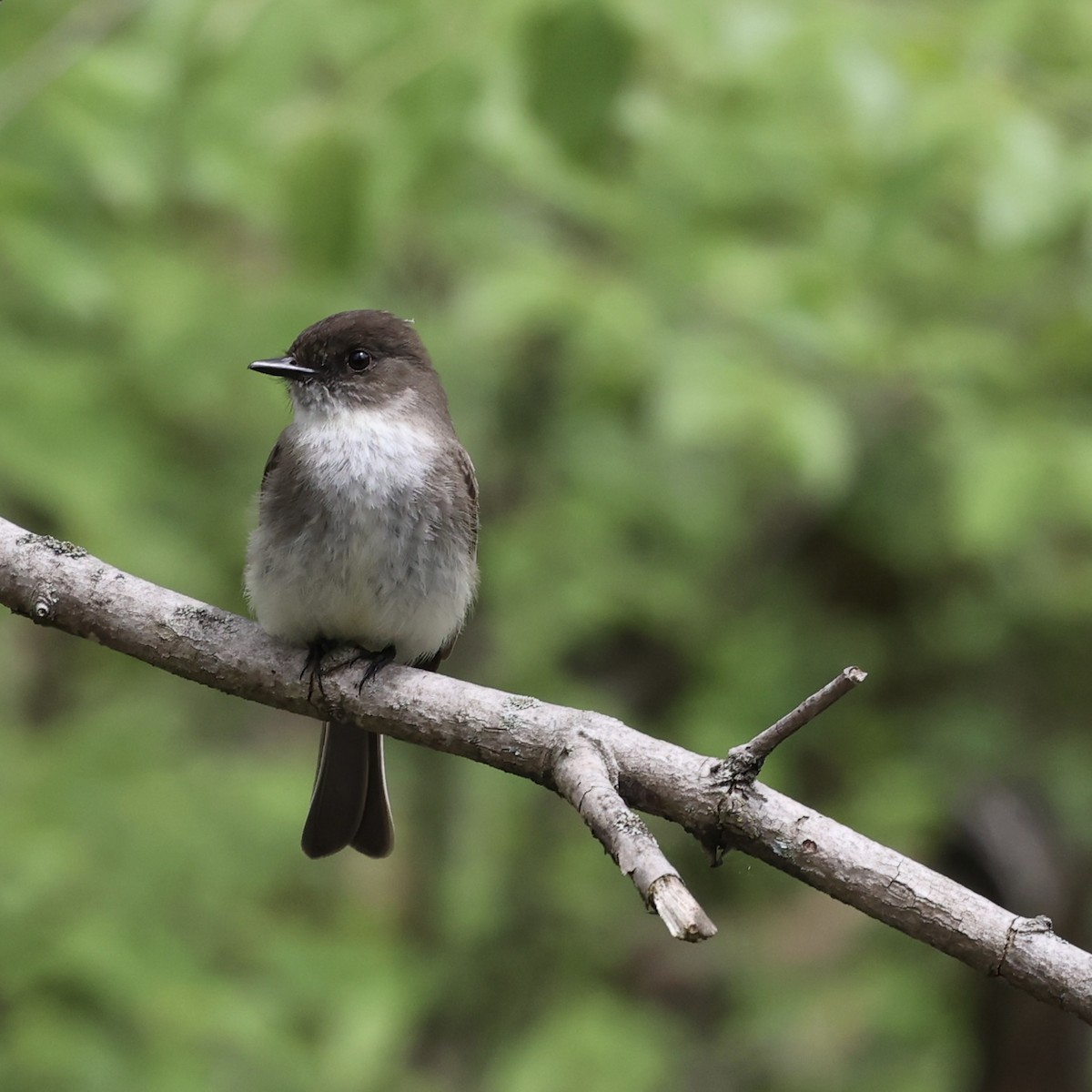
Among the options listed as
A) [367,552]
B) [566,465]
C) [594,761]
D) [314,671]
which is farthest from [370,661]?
[566,465]

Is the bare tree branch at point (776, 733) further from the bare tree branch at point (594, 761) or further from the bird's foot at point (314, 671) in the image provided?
the bird's foot at point (314, 671)

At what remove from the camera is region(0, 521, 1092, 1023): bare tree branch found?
72.0 inches

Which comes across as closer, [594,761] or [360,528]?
[594,761]

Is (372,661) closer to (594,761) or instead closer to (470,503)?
(594,761)

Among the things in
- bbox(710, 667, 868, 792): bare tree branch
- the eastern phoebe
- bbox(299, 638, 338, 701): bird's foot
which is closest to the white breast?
the eastern phoebe

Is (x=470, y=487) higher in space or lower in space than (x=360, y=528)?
higher

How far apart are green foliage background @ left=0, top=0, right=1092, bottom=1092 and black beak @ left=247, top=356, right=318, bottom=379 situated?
0.99 feet

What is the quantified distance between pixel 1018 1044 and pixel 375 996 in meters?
2.53

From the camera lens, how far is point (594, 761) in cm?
204

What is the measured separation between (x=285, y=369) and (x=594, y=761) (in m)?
1.54

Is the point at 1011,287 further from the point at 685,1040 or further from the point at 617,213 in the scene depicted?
the point at 685,1040

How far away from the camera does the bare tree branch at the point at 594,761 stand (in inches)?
72.0

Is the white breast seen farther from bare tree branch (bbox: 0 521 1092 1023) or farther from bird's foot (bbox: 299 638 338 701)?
bare tree branch (bbox: 0 521 1092 1023)

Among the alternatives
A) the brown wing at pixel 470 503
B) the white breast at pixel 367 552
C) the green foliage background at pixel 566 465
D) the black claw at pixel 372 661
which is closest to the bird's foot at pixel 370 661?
the black claw at pixel 372 661
